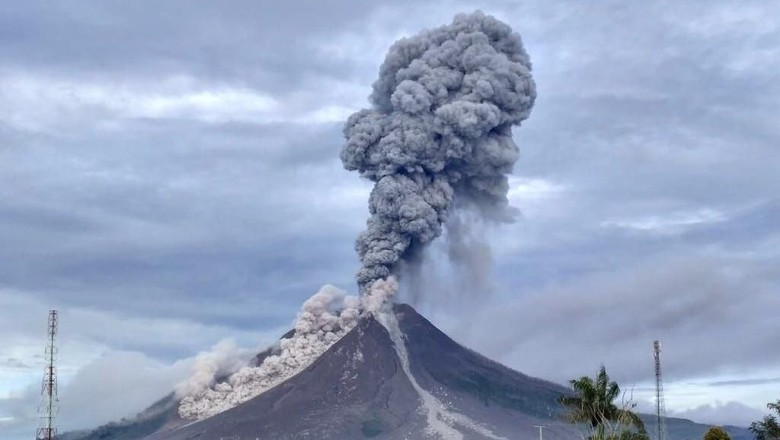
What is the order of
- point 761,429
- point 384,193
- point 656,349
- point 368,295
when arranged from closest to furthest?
point 761,429, point 656,349, point 384,193, point 368,295

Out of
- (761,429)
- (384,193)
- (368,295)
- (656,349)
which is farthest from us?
(368,295)

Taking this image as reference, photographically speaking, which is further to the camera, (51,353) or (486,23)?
(486,23)

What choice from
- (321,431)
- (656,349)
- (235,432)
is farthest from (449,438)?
(656,349)

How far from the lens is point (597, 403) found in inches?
3182

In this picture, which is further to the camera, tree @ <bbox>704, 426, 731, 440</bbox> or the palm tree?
the palm tree

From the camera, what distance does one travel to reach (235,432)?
192 m

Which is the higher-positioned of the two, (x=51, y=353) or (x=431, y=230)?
(x=431, y=230)

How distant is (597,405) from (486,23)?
348ft

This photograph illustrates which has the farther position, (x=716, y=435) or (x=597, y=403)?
(x=597, y=403)

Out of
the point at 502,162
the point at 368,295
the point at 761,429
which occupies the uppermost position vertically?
the point at 502,162

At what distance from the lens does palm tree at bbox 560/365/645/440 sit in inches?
3187

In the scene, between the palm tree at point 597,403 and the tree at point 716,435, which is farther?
the palm tree at point 597,403

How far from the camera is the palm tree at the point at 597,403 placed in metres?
80.9

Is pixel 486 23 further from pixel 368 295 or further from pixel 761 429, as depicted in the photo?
pixel 761 429
